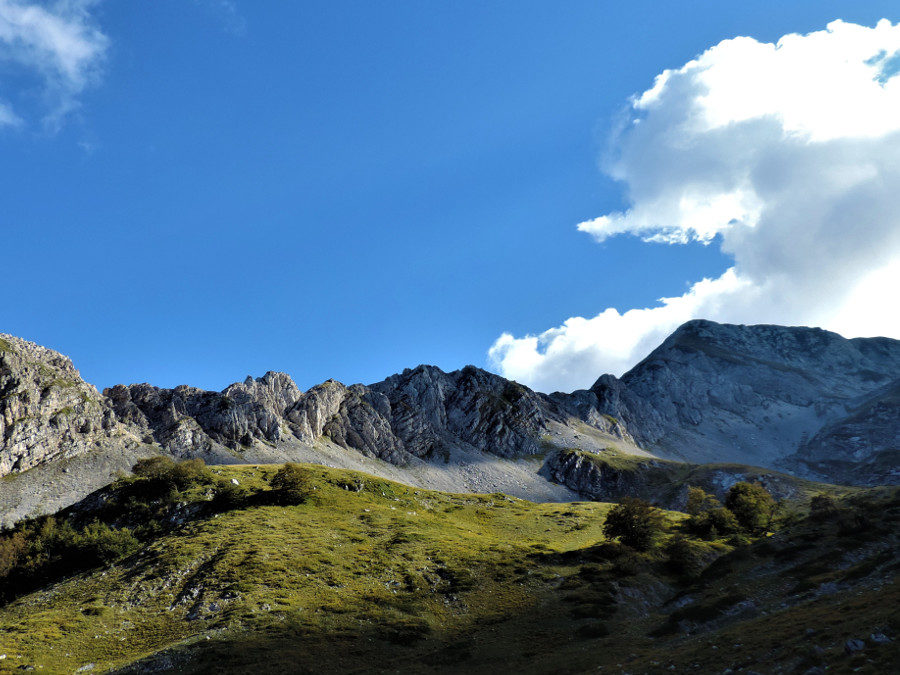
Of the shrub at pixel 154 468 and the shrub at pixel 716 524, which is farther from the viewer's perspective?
the shrub at pixel 154 468

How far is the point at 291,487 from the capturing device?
3521 inches

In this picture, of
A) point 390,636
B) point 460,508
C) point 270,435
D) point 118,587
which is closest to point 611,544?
point 390,636

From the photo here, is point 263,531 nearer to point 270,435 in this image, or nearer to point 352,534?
point 352,534

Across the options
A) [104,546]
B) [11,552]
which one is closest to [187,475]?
[104,546]

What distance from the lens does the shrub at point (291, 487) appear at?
88.6 meters

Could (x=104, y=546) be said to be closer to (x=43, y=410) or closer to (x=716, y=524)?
(x=716, y=524)

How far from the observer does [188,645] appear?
1626 inches

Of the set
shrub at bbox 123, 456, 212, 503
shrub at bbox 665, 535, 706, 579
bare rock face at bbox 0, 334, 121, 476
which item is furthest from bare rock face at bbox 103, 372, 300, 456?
shrub at bbox 665, 535, 706, 579

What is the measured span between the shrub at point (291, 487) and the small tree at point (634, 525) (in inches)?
2105

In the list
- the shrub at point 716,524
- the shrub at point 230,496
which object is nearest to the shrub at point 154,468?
the shrub at point 230,496

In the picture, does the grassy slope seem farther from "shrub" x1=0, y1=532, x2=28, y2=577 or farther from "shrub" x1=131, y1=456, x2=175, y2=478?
"shrub" x1=131, y1=456, x2=175, y2=478

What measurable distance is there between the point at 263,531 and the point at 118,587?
18757mm

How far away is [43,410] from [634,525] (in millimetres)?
186512

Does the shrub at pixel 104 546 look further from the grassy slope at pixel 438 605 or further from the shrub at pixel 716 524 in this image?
the shrub at pixel 716 524
